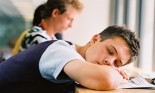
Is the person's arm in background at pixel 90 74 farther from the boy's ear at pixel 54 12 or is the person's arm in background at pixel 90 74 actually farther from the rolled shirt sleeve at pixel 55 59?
the boy's ear at pixel 54 12

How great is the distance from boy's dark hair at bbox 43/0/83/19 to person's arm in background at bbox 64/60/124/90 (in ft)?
5.01

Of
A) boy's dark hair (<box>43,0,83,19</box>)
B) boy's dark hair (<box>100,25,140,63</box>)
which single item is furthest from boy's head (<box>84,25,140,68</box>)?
boy's dark hair (<box>43,0,83,19</box>)

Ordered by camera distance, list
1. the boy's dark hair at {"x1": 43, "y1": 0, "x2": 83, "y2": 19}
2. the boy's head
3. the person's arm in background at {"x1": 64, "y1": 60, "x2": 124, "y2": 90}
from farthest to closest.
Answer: the boy's dark hair at {"x1": 43, "y1": 0, "x2": 83, "y2": 19}
the boy's head
the person's arm in background at {"x1": 64, "y1": 60, "x2": 124, "y2": 90}

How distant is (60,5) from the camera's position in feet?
7.49

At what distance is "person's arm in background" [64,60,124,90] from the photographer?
80 cm

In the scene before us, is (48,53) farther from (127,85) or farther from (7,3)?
(7,3)

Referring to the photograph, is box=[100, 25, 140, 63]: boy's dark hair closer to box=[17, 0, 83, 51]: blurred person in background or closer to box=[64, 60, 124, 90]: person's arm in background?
box=[64, 60, 124, 90]: person's arm in background

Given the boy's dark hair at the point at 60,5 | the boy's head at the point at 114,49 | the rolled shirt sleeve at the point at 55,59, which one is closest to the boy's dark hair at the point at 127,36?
the boy's head at the point at 114,49

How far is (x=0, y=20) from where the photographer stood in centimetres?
404

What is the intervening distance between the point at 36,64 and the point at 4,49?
10.3 ft

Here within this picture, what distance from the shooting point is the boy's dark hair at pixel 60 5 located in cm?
228

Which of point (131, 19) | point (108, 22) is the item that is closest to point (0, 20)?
point (108, 22)

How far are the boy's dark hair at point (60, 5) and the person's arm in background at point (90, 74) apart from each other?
1527 millimetres

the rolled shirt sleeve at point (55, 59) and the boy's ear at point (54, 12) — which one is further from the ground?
the boy's ear at point (54, 12)
